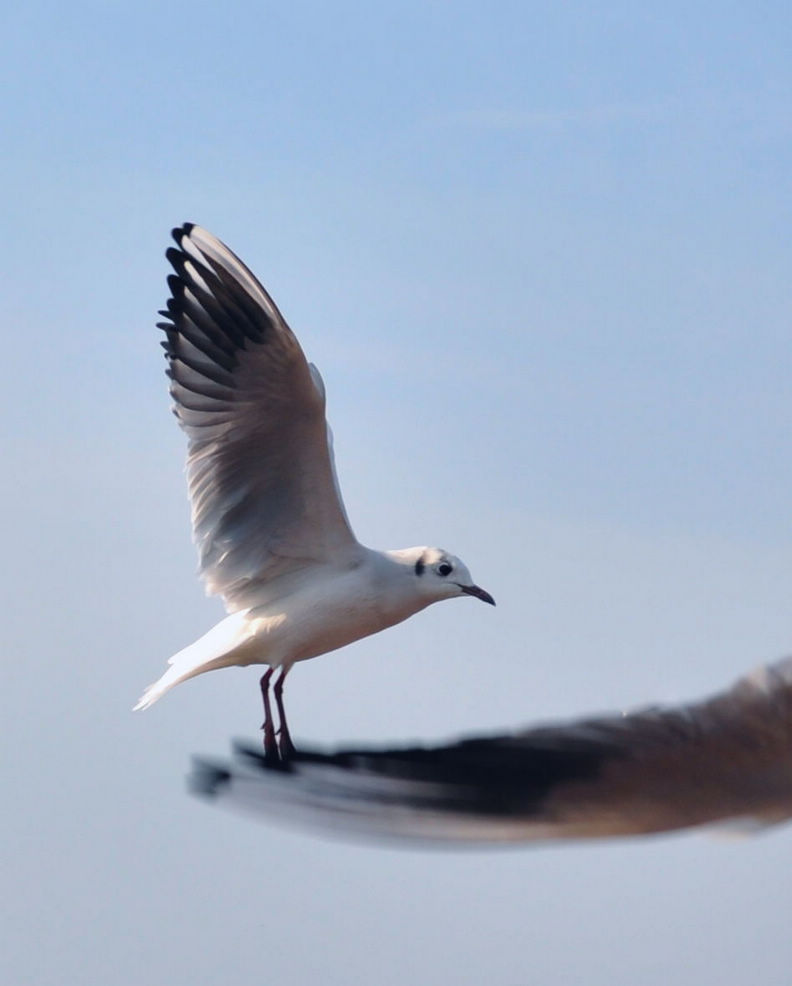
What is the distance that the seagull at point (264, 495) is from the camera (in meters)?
8.24

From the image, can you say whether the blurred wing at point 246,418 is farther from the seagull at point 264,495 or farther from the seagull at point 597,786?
the seagull at point 597,786

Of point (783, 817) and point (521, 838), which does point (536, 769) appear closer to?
point (521, 838)

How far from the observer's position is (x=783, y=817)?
2092 mm

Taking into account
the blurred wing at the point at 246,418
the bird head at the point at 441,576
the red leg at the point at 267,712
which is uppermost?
the blurred wing at the point at 246,418

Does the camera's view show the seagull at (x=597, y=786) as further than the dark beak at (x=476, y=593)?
No

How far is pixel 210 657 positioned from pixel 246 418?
1205 mm

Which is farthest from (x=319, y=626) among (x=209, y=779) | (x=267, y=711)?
(x=209, y=779)

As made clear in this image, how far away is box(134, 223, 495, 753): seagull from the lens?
8242 mm

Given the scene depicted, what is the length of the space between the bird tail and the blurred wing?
0.33 meters

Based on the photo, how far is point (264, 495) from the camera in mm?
8680

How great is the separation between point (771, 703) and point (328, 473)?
6.42 meters

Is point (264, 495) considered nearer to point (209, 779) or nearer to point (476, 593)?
point (476, 593)

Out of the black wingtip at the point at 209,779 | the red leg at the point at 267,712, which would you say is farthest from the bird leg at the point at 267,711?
the black wingtip at the point at 209,779

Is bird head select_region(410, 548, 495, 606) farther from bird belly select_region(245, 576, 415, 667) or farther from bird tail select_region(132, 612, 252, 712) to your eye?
bird tail select_region(132, 612, 252, 712)
